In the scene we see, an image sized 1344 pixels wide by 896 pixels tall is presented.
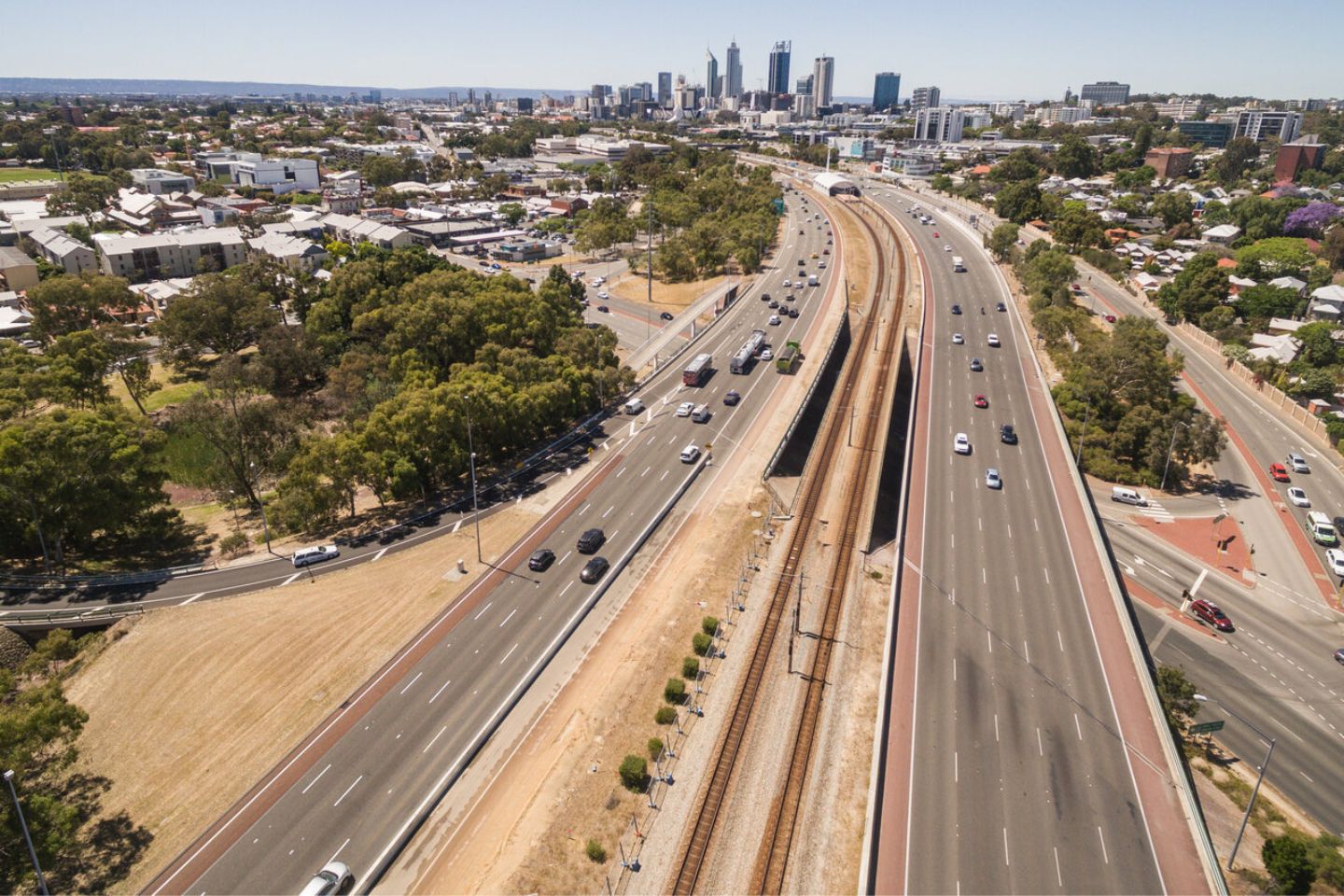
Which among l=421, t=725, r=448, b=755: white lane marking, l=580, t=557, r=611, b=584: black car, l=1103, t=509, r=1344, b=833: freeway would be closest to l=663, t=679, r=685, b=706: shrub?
l=580, t=557, r=611, b=584: black car

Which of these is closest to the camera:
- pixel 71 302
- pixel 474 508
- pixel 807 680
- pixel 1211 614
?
pixel 807 680

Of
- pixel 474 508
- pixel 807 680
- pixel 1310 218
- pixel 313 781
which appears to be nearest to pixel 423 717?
pixel 313 781

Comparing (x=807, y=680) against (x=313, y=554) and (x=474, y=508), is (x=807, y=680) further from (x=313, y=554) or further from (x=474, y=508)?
(x=313, y=554)

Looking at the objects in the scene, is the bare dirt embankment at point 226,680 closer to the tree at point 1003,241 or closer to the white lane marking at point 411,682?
the white lane marking at point 411,682

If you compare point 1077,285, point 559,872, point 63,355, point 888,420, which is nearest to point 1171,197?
point 1077,285

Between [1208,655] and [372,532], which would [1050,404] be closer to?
[1208,655]

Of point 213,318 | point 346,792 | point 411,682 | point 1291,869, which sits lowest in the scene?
point 1291,869

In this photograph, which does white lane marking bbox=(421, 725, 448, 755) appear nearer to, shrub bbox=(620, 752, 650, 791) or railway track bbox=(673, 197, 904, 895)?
shrub bbox=(620, 752, 650, 791)

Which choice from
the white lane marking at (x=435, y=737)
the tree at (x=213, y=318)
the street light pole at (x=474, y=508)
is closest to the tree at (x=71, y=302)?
the tree at (x=213, y=318)
